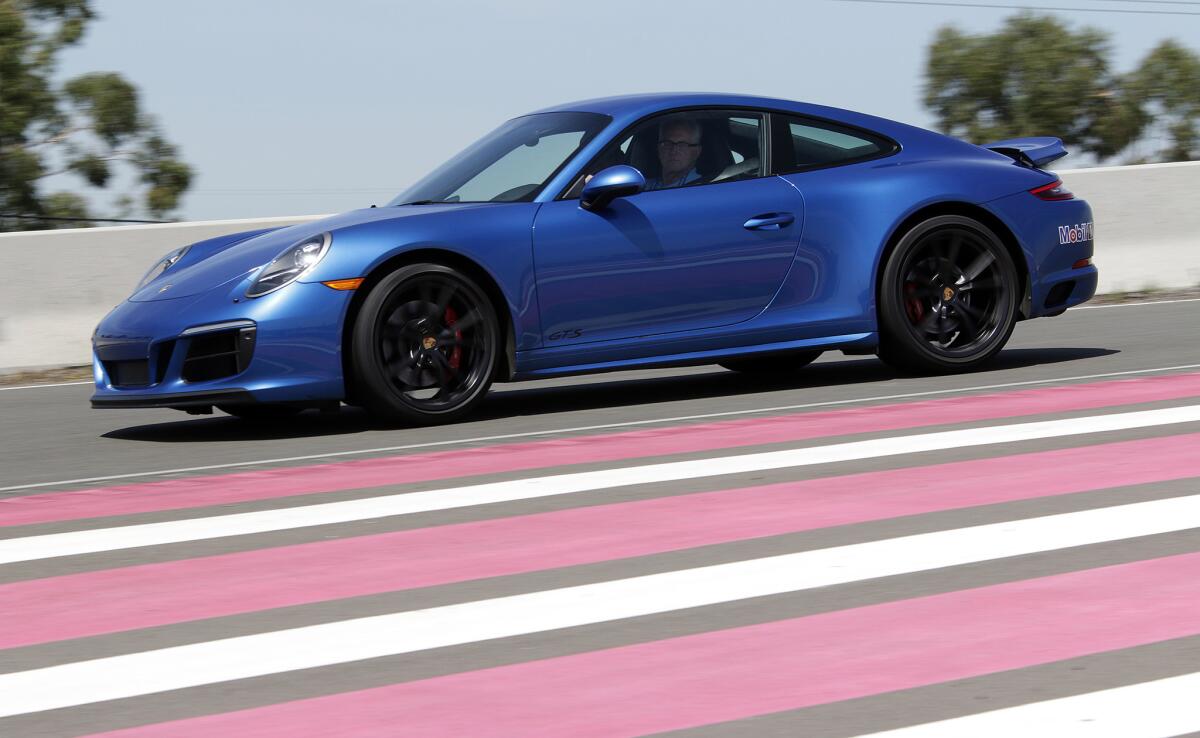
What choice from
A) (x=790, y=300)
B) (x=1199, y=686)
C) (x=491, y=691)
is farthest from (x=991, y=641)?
(x=790, y=300)

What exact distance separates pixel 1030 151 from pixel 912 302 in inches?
54.2

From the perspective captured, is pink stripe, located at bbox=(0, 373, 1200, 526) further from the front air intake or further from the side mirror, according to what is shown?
the side mirror

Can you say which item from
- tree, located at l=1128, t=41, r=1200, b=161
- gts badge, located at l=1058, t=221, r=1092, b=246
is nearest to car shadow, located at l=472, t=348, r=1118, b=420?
gts badge, located at l=1058, t=221, r=1092, b=246

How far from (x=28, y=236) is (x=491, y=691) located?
29.7ft

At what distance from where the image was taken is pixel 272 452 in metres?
7.32

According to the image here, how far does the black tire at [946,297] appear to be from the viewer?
847cm

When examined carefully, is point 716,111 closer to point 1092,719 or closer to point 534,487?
point 534,487

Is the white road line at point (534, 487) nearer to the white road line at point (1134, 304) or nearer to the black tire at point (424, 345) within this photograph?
the black tire at point (424, 345)

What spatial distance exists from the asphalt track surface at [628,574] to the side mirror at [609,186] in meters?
0.97

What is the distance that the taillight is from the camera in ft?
29.1

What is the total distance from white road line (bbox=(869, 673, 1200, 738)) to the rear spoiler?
19.6ft

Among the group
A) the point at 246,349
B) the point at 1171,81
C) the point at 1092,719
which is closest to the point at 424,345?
the point at 246,349

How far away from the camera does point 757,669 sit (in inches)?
153

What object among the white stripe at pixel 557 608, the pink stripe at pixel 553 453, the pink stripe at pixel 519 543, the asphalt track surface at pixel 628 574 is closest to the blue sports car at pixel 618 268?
the asphalt track surface at pixel 628 574
